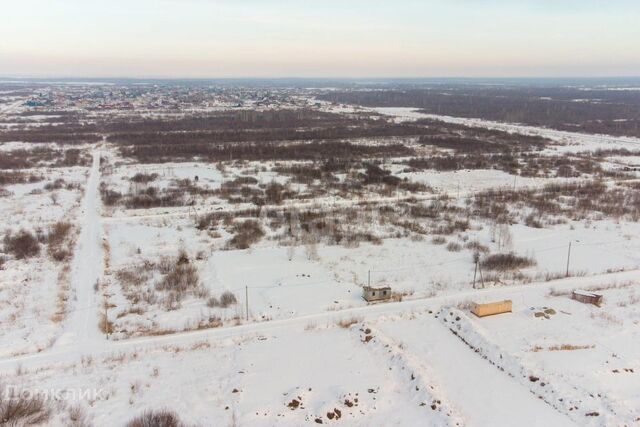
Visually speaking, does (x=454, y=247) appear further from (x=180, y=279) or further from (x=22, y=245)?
(x=22, y=245)

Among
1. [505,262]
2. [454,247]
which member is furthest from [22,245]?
[505,262]

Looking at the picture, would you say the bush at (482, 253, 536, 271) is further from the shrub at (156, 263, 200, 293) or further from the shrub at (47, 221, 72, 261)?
the shrub at (47, 221, 72, 261)

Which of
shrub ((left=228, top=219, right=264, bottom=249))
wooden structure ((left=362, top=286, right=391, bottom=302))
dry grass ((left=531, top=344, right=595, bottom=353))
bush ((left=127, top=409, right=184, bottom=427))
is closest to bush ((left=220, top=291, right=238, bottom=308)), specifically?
wooden structure ((left=362, top=286, right=391, bottom=302))

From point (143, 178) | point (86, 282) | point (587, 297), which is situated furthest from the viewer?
point (143, 178)

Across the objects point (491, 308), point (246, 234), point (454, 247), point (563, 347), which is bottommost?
point (563, 347)

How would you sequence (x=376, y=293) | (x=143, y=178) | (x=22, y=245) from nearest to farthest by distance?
(x=376, y=293) < (x=22, y=245) < (x=143, y=178)

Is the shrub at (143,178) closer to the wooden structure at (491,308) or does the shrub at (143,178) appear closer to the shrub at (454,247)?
the shrub at (454,247)

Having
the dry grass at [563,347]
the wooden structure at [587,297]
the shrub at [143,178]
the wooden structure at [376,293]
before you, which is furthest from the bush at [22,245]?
the wooden structure at [587,297]

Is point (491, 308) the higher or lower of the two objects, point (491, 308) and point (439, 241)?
the lower
